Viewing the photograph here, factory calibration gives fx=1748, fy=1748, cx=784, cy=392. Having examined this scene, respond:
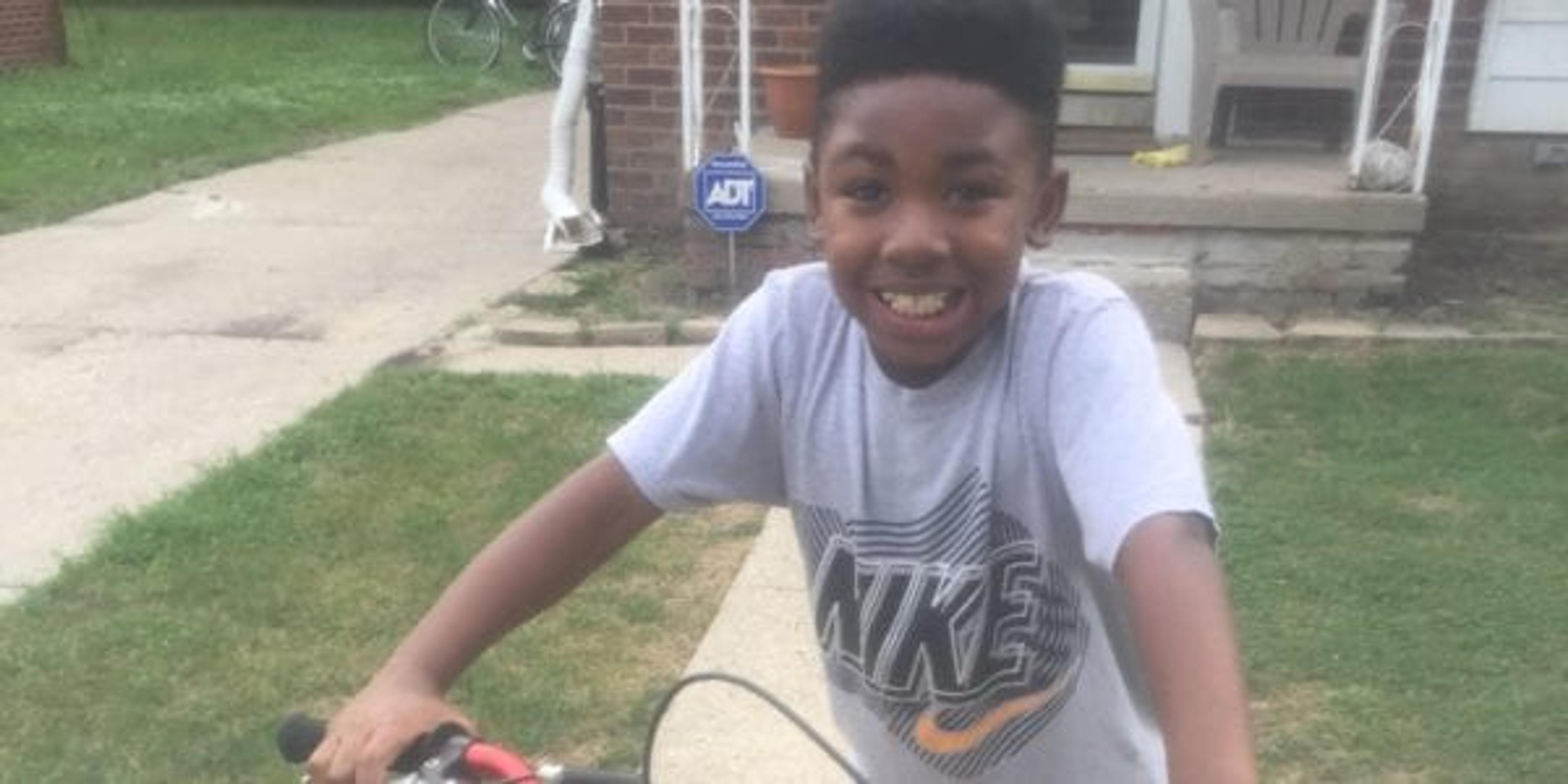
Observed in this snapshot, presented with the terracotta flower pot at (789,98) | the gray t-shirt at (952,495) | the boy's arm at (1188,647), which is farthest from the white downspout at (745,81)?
the boy's arm at (1188,647)

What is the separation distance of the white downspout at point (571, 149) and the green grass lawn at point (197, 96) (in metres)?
2.98

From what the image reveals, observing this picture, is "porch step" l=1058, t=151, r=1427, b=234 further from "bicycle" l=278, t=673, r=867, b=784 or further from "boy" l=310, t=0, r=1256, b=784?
"bicycle" l=278, t=673, r=867, b=784

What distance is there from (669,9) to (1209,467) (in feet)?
11.0

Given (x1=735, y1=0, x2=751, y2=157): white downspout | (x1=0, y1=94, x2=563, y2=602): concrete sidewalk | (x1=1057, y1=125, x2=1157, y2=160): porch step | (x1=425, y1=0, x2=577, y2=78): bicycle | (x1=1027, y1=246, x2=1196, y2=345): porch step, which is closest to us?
(x1=0, y1=94, x2=563, y2=602): concrete sidewalk

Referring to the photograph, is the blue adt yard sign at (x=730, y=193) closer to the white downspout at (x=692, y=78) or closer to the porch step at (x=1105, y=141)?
the white downspout at (x=692, y=78)

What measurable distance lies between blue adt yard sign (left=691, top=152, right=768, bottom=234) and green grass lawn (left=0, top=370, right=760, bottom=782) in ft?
3.67

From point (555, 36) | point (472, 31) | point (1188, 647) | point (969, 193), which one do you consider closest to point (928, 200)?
point (969, 193)

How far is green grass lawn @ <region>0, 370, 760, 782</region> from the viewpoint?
3.57m

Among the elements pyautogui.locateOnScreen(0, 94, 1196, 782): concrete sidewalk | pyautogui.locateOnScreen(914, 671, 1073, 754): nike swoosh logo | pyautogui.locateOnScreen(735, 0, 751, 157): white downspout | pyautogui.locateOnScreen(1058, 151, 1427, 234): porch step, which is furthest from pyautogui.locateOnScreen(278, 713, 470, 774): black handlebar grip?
pyautogui.locateOnScreen(735, 0, 751, 157): white downspout

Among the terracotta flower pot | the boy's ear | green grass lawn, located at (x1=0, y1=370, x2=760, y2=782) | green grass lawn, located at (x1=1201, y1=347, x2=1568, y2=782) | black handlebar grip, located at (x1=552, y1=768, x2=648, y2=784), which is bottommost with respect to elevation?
green grass lawn, located at (x1=0, y1=370, x2=760, y2=782)

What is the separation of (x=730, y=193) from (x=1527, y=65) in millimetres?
3169

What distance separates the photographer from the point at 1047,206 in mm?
1566

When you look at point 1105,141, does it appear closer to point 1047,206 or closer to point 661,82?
point 661,82

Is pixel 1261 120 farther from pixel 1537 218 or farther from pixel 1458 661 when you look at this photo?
pixel 1458 661
